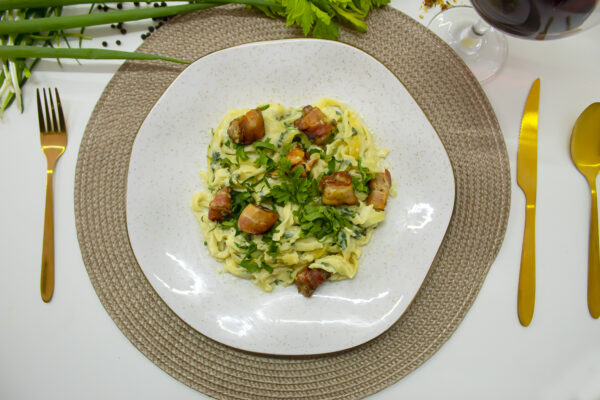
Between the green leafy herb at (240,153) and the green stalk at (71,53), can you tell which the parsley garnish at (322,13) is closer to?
the green stalk at (71,53)

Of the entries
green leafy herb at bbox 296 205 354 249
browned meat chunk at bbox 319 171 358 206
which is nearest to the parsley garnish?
browned meat chunk at bbox 319 171 358 206

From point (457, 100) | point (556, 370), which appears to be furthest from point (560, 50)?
point (556, 370)

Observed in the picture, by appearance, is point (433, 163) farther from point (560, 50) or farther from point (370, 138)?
point (560, 50)

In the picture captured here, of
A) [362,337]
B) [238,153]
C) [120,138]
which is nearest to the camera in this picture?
[362,337]

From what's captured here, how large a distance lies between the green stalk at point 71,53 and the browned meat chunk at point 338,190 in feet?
4.11

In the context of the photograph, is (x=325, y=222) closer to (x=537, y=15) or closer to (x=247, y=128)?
(x=247, y=128)

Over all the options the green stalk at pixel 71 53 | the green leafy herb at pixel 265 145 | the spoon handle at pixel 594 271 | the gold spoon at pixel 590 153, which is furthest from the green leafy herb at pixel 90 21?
the spoon handle at pixel 594 271

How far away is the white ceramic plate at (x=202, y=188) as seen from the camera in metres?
2.59

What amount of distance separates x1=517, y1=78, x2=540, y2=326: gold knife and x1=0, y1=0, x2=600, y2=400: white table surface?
0.14 feet

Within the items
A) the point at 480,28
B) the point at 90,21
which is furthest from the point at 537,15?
the point at 90,21

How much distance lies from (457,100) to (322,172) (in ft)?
3.40

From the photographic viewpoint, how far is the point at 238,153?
2.70 m

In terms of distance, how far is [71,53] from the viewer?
2.77 m

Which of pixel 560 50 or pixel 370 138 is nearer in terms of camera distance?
pixel 370 138
